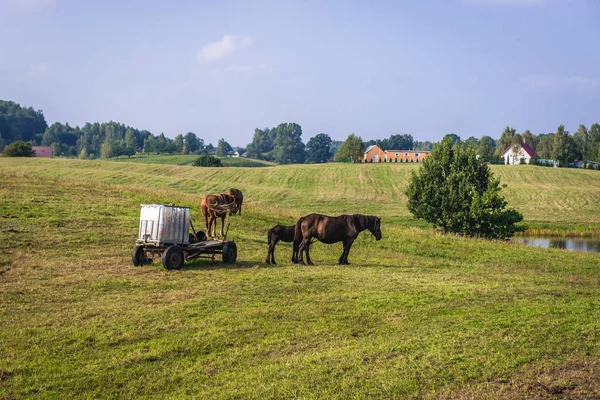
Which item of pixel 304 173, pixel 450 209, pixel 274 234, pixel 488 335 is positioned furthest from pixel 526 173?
pixel 488 335

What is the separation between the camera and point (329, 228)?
22188 millimetres

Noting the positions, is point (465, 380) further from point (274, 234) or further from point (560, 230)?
point (560, 230)

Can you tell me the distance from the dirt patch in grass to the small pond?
4025 centimetres

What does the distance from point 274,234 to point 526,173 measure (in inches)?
3384

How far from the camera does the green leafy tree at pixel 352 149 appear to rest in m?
143

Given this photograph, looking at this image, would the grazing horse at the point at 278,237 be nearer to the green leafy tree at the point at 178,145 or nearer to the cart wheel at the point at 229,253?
the cart wheel at the point at 229,253

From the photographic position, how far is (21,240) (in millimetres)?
23672

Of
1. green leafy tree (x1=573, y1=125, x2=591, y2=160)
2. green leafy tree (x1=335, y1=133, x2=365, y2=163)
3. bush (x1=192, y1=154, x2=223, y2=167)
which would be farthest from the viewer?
green leafy tree (x1=573, y1=125, x2=591, y2=160)

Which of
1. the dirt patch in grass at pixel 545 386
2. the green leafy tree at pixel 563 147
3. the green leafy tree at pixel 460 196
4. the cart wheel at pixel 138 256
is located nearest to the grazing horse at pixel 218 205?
the cart wheel at pixel 138 256

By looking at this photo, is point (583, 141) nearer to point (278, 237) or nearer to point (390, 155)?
point (390, 155)

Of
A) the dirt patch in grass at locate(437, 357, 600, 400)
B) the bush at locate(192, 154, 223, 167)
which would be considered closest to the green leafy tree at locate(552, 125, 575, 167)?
→ the bush at locate(192, 154, 223, 167)

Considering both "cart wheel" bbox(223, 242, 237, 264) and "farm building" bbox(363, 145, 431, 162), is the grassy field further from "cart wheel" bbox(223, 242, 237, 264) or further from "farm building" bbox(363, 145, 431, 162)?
"farm building" bbox(363, 145, 431, 162)

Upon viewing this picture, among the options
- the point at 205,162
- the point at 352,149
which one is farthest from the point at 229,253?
the point at 352,149

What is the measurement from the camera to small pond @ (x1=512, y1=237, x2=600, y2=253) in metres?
47.9
